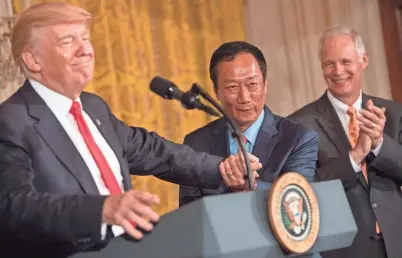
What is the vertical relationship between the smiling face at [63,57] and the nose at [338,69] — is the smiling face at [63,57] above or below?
above

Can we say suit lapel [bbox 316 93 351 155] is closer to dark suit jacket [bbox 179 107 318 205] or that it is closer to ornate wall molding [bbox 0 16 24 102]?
dark suit jacket [bbox 179 107 318 205]

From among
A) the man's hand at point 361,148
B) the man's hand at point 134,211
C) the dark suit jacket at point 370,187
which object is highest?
the man's hand at point 134,211

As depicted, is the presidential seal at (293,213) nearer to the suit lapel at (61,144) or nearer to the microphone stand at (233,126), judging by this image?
the microphone stand at (233,126)

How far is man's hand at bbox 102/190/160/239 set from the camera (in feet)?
5.65

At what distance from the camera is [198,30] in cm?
473

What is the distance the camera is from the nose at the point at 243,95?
2967mm

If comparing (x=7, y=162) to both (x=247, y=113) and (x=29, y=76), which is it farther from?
(x=247, y=113)

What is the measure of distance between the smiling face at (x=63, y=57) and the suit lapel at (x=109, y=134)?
101mm

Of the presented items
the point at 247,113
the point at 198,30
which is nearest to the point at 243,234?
the point at 247,113

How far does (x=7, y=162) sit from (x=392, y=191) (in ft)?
5.97

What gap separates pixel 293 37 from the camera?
5066 millimetres

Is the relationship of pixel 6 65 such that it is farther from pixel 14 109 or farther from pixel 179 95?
pixel 179 95

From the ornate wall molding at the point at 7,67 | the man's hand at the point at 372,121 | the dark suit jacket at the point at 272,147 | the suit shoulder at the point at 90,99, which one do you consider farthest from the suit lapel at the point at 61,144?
the ornate wall molding at the point at 7,67

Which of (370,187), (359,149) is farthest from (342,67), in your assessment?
(370,187)
